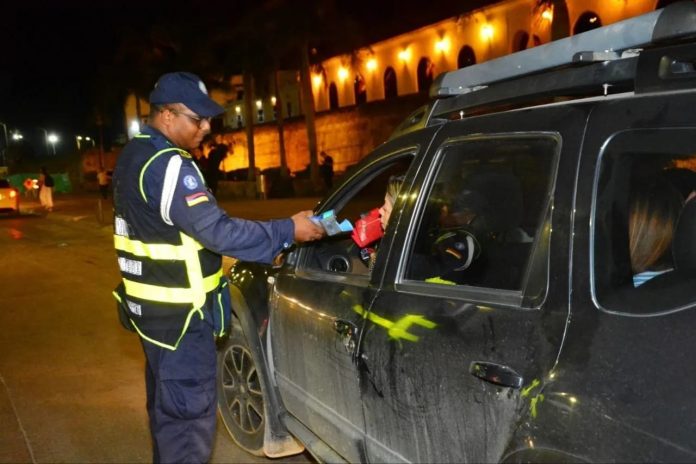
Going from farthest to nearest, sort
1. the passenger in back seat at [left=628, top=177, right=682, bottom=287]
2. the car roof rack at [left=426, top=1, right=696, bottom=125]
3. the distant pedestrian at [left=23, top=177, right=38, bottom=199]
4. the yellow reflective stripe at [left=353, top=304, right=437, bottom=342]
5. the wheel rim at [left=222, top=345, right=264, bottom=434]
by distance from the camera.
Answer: the distant pedestrian at [left=23, top=177, right=38, bottom=199]
the wheel rim at [left=222, top=345, right=264, bottom=434]
the yellow reflective stripe at [left=353, top=304, right=437, bottom=342]
the passenger in back seat at [left=628, top=177, right=682, bottom=287]
the car roof rack at [left=426, top=1, right=696, bottom=125]

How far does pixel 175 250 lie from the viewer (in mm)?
2777

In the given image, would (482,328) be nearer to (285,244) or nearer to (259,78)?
(285,244)

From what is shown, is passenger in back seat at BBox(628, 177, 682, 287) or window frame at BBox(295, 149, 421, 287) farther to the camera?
window frame at BBox(295, 149, 421, 287)

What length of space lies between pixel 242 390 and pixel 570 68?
101 inches

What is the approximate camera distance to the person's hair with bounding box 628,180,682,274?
1.98m

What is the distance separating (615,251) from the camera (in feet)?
6.16

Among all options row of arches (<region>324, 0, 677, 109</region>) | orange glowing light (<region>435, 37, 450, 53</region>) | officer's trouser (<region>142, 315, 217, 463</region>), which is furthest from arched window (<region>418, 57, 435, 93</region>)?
officer's trouser (<region>142, 315, 217, 463</region>)

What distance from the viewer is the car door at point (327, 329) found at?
2.69 metres

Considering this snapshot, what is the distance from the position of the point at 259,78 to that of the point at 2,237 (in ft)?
55.1

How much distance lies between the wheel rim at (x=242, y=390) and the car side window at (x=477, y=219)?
1.44 meters

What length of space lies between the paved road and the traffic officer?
1220 mm

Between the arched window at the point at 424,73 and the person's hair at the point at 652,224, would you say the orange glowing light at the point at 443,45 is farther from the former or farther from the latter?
the person's hair at the point at 652,224

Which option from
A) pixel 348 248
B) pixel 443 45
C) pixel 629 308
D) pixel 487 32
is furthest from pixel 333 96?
pixel 629 308

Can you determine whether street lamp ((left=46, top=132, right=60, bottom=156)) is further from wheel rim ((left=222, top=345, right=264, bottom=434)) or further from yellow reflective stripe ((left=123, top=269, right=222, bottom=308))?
yellow reflective stripe ((left=123, top=269, right=222, bottom=308))
